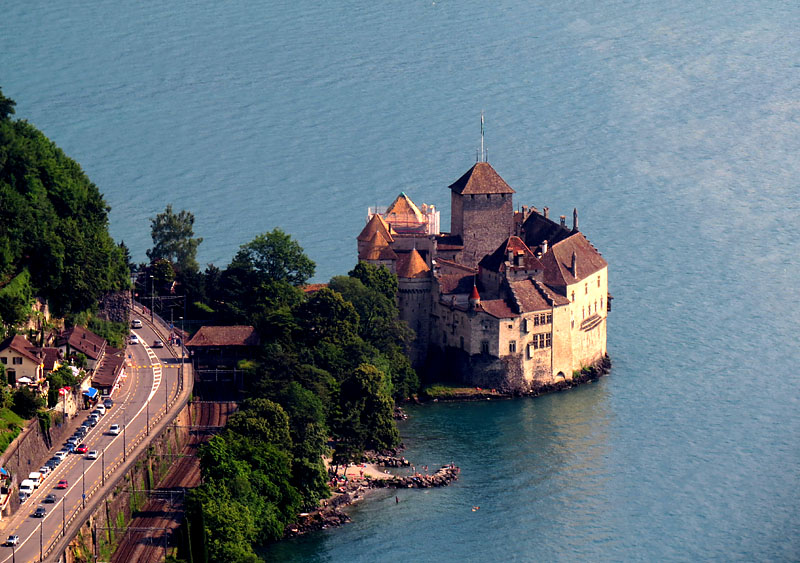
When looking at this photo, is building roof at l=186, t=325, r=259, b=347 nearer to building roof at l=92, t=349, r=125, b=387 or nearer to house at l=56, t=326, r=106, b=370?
building roof at l=92, t=349, r=125, b=387

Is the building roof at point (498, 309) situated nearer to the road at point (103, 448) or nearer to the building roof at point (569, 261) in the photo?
the building roof at point (569, 261)

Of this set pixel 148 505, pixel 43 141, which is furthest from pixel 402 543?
pixel 43 141

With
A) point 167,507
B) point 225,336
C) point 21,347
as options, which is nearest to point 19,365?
point 21,347

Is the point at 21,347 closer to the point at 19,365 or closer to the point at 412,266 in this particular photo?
the point at 19,365

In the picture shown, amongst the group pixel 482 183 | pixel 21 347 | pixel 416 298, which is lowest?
pixel 21 347

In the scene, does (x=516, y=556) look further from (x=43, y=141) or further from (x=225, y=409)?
(x=43, y=141)

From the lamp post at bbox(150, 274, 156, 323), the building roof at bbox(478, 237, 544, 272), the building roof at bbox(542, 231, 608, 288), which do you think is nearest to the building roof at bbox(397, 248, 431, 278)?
the building roof at bbox(478, 237, 544, 272)

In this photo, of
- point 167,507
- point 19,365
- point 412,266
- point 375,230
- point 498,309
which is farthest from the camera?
point 375,230

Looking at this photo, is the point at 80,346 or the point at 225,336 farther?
the point at 225,336
